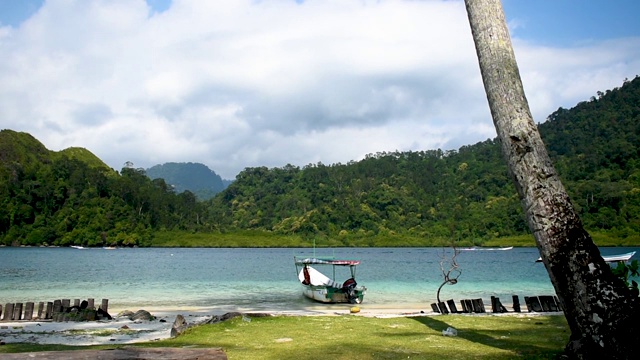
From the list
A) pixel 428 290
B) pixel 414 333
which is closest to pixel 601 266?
pixel 414 333

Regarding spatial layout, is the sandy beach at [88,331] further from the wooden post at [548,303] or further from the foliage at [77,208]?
the foliage at [77,208]

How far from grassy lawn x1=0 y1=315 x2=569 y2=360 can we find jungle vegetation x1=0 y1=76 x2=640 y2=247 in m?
83.5

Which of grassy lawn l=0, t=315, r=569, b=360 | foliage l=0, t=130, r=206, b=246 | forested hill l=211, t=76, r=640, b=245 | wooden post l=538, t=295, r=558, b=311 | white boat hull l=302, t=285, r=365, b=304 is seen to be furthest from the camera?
foliage l=0, t=130, r=206, b=246

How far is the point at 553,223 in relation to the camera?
21.4 ft

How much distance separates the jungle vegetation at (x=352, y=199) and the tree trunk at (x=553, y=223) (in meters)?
89.2

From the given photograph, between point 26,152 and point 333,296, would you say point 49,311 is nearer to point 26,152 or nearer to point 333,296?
point 333,296

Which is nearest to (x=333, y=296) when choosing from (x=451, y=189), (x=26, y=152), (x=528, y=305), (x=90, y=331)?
(x=528, y=305)

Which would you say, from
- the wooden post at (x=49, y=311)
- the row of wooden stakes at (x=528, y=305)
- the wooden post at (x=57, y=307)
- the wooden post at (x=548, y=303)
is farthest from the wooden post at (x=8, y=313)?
the wooden post at (x=548, y=303)

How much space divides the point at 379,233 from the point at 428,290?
8614cm

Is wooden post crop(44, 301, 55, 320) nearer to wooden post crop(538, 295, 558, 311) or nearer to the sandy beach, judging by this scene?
the sandy beach

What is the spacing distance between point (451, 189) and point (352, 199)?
894 inches

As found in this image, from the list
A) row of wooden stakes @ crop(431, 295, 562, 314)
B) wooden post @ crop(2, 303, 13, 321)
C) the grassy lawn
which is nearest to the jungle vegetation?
row of wooden stakes @ crop(431, 295, 562, 314)

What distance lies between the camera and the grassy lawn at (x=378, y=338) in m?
8.90

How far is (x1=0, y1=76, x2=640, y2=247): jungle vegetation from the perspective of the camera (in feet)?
325
